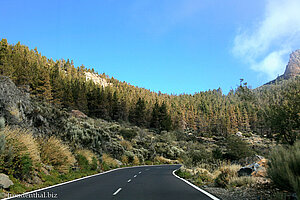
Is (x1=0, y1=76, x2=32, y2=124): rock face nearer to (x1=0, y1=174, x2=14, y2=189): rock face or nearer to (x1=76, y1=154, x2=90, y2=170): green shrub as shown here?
(x1=76, y1=154, x2=90, y2=170): green shrub

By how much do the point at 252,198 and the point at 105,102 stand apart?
7780 cm

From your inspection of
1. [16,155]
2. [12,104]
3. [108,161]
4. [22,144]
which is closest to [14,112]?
[12,104]

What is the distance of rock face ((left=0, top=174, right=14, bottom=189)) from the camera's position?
8.80 m

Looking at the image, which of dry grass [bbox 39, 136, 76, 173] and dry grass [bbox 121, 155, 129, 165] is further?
dry grass [bbox 121, 155, 129, 165]

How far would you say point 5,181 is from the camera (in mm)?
8977

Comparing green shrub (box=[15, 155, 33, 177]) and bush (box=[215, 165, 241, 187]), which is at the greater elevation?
green shrub (box=[15, 155, 33, 177])

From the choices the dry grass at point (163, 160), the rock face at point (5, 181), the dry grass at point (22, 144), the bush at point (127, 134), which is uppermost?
the bush at point (127, 134)

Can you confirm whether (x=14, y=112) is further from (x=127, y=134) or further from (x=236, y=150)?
(x=127, y=134)

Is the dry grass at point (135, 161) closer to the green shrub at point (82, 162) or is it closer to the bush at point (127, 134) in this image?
the bush at point (127, 134)

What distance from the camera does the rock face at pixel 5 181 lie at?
8797 millimetres

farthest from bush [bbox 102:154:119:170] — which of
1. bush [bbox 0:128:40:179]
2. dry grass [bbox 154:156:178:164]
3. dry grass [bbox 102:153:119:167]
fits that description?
A: dry grass [bbox 154:156:178:164]

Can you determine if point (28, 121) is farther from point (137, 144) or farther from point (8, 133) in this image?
point (137, 144)

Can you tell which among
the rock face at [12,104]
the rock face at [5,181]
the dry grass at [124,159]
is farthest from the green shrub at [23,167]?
the dry grass at [124,159]

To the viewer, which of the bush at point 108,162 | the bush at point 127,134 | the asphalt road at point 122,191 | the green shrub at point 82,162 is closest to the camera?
the asphalt road at point 122,191
